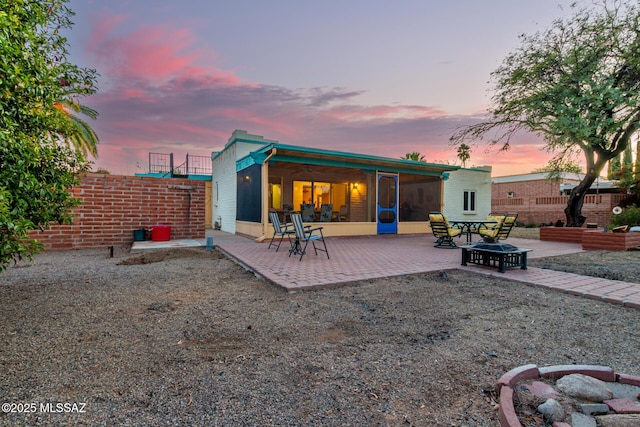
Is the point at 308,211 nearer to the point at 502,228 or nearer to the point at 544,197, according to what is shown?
the point at 502,228

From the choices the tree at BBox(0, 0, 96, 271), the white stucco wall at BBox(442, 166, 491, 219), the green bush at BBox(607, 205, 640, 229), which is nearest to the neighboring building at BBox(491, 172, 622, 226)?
the white stucco wall at BBox(442, 166, 491, 219)

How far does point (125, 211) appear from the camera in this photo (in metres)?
8.48

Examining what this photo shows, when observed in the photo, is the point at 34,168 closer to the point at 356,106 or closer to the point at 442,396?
the point at 442,396

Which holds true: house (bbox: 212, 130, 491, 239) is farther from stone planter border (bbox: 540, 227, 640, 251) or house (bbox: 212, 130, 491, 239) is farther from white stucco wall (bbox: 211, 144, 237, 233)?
stone planter border (bbox: 540, 227, 640, 251)

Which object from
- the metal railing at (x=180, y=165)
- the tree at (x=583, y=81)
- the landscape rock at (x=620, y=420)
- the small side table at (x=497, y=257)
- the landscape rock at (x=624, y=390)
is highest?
the tree at (x=583, y=81)

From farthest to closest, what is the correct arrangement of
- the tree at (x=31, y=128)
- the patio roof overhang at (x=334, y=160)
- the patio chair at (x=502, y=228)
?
1. the patio roof overhang at (x=334, y=160)
2. the patio chair at (x=502, y=228)
3. the tree at (x=31, y=128)

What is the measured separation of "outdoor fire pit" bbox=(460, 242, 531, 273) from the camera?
4.91 metres

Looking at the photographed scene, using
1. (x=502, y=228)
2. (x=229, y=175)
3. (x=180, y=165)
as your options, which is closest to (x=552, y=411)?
(x=502, y=228)

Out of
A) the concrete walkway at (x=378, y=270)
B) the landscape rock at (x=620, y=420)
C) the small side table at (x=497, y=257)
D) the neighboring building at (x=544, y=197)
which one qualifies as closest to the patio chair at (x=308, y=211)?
the concrete walkway at (x=378, y=270)

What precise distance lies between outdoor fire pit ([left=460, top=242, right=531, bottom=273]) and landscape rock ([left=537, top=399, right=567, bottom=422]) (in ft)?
12.3

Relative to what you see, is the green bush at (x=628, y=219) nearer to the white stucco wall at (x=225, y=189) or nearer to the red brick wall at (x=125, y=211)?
the white stucco wall at (x=225, y=189)

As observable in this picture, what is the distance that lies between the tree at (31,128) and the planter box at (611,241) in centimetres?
1098

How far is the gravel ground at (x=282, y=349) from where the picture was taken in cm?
159

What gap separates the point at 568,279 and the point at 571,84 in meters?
8.23
